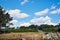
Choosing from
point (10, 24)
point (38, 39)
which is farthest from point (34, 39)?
point (10, 24)

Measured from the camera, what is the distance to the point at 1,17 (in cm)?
8194

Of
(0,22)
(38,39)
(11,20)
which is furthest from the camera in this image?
(11,20)

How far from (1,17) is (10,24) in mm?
14607

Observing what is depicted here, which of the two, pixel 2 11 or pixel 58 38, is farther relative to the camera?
pixel 2 11

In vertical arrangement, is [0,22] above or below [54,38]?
above

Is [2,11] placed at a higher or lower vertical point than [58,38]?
higher

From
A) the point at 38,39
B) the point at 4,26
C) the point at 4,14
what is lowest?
the point at 38,39

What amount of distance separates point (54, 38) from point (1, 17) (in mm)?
36616

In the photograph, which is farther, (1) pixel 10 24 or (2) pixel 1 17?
(1) pixel 10 24

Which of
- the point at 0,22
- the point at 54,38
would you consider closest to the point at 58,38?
the point at 54,38

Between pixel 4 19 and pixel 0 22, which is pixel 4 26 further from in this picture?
pixel 0 22

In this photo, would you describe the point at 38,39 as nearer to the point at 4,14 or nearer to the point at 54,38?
the point at 54,38

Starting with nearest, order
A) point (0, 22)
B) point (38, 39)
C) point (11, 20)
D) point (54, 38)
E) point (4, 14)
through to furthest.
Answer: point (38, 39), point (54, 38), point (0, 22), point (4, 14), point (11, 20)

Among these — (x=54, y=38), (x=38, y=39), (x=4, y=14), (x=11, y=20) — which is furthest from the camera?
(x=11, y=20)
